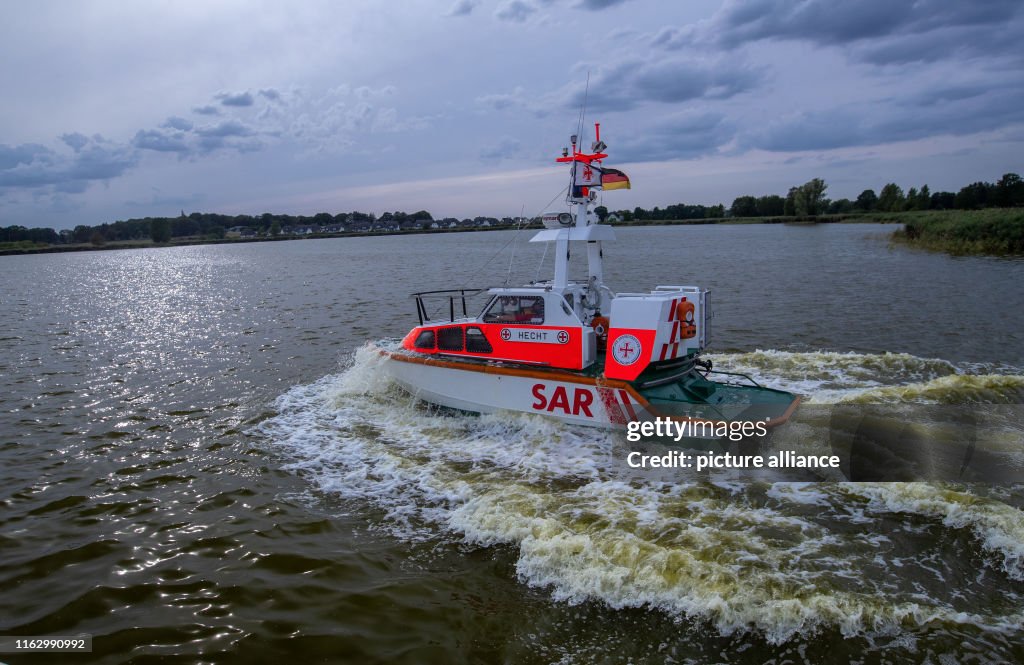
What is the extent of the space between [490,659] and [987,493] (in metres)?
6.26

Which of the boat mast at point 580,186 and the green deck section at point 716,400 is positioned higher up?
the boat mast at point 580,186

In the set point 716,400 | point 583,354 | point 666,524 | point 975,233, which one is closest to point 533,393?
point 583,354

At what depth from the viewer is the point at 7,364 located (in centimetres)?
1568

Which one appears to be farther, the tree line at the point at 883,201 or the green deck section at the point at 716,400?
the tree line at the point at 883,201

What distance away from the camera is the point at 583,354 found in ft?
32.0

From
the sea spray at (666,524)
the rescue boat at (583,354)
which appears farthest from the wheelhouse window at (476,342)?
the sea spray at (666,524)

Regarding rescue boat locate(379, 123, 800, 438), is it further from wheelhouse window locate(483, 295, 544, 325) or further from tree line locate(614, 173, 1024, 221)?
tree line locate(614, 173, 1024, 221)

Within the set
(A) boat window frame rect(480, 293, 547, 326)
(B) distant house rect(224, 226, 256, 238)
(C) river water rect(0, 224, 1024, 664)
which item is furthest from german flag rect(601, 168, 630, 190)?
(B) distant house rect(224, 226, 256, 238)

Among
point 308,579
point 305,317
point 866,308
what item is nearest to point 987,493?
point 308,579

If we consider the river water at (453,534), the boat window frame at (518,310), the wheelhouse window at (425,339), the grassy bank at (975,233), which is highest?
the grassy bank at (975,233)

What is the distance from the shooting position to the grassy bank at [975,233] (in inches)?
1332

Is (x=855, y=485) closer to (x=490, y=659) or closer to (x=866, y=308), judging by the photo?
(x=490, y=659)

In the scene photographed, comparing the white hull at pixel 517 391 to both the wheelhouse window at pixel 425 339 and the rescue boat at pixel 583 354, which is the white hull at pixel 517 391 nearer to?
the rescue boat at pixel 583 354

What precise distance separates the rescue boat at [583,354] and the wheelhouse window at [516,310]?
0.02 meters
